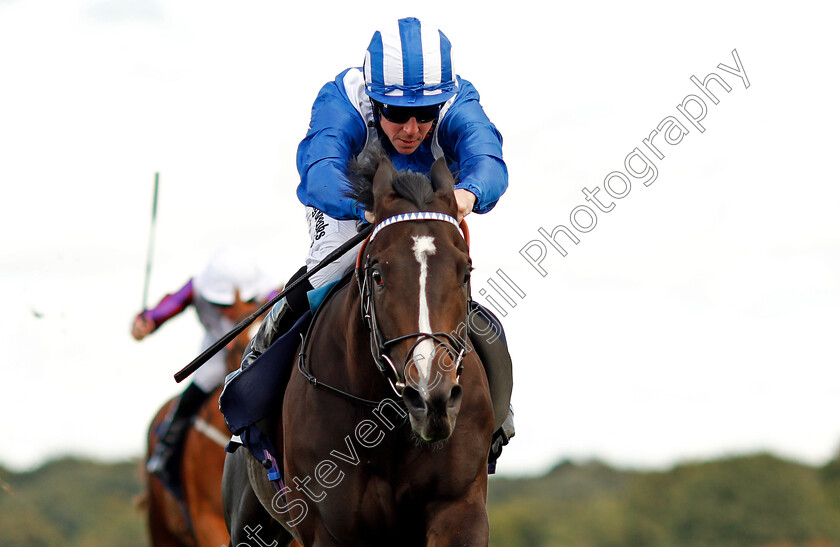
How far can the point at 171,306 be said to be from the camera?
1307 cm

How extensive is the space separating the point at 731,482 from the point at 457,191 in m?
28.4

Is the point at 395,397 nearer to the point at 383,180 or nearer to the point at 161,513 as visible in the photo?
the point at 383,180

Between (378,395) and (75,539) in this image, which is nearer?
(378,395)

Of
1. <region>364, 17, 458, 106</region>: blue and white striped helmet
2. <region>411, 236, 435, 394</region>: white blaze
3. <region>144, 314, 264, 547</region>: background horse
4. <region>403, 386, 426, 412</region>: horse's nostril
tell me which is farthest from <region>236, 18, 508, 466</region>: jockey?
<region>144, 314, 264, 547</region>: background horse

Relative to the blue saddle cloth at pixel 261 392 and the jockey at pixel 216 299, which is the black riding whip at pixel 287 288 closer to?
the blue saddle cloth at pixel 261 392

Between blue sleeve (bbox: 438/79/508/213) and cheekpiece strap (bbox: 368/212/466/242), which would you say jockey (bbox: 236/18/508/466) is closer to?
blue sleeve (bbox: 438/79/508/213)

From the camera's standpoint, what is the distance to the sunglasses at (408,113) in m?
6.48

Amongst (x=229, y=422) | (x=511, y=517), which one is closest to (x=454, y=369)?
(x=229, y=422)

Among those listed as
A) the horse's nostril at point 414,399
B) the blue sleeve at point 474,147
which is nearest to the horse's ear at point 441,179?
the blue sleeve at point 474,147

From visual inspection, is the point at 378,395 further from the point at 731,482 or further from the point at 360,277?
the point at 731,482

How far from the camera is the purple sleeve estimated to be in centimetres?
1296

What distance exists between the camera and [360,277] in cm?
579

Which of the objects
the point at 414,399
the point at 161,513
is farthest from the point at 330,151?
the point at 161,513

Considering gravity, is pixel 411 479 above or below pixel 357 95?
below
